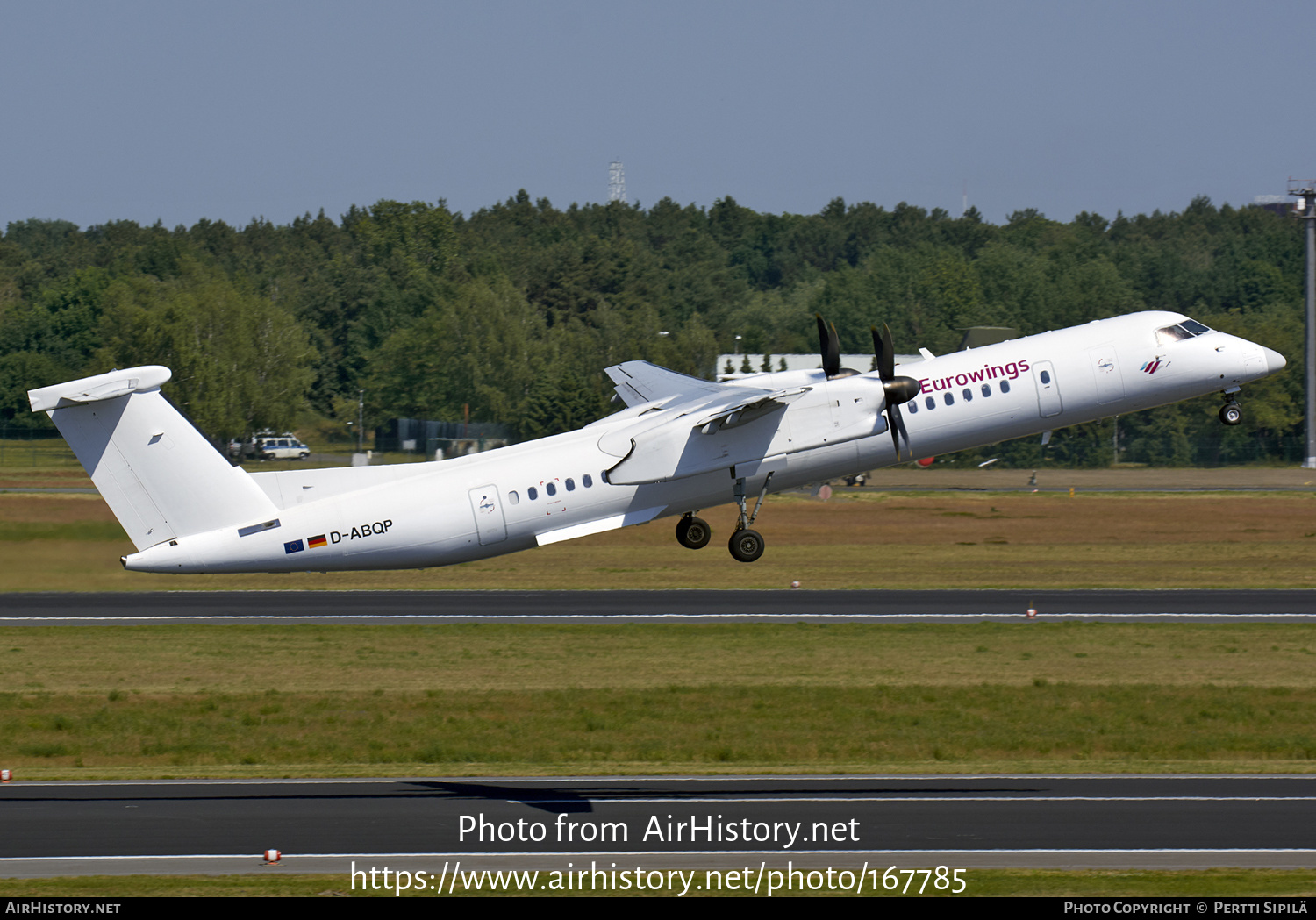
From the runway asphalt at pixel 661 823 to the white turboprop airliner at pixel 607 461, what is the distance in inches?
248

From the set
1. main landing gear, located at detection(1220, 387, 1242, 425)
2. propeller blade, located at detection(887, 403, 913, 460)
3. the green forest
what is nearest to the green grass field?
main landing gear, located at detection(1220, 387, 1242, 425)

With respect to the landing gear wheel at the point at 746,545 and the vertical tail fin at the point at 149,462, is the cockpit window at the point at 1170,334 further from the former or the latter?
the vertical tail fin at the point at 149,462

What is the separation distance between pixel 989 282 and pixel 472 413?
252ft

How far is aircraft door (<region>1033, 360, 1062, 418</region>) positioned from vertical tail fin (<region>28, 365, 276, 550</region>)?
62.8 ft

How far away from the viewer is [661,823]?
33688 mm

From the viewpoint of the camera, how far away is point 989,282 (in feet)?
561

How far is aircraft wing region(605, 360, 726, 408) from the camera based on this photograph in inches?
1465

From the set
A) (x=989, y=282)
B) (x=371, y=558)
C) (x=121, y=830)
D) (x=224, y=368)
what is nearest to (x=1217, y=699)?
(x=371, y=558)

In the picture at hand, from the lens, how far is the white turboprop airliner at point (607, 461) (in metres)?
33.1

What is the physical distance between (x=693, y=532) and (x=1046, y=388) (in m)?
9.50

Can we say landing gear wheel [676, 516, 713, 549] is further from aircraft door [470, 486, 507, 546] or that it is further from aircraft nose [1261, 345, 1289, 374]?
aircraft nose [1261, 345, 1289, 374]

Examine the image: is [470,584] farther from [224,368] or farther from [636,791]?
[224,368]

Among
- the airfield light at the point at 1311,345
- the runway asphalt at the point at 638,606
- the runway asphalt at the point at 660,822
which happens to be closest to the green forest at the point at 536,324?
the airfield light at the point at 1311,345
